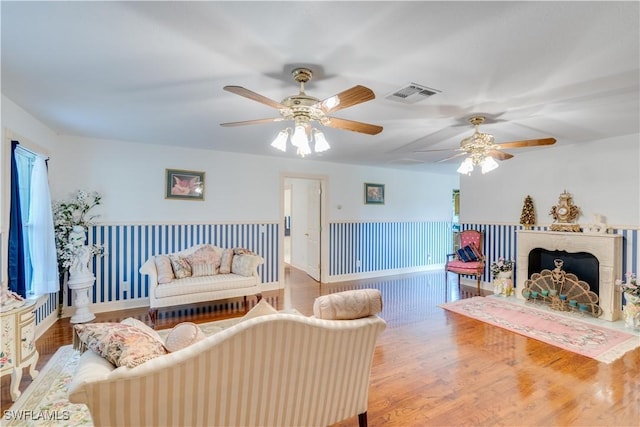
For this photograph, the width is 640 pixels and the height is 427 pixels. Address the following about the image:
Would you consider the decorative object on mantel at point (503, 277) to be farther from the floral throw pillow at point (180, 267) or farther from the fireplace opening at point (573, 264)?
the floral throw pillow at point (180, 267)

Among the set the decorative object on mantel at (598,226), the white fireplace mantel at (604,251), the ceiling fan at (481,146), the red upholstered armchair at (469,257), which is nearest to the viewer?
the ceiling fan at (481,146)

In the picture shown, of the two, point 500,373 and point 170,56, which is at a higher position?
point 170,56

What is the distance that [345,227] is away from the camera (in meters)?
6.33

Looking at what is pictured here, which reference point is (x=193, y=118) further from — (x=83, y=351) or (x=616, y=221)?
(x=616, y=221)

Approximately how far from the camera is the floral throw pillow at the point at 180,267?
412 cm

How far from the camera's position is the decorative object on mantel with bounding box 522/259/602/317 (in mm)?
4211

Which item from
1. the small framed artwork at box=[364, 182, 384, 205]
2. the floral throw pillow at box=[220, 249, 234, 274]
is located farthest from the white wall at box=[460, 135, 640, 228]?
the floral throw pillow at box=[220, 249, 234, 274]

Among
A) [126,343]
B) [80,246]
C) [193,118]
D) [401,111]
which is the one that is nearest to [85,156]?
[80,246]

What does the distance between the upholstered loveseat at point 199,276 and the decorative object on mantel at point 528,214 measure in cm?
431

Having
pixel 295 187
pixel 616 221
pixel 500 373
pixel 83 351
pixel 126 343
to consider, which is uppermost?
pixel 295 187

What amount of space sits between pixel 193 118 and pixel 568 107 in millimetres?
3710

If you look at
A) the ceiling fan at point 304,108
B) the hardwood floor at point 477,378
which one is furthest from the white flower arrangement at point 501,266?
the ceiling fan at point 304,108

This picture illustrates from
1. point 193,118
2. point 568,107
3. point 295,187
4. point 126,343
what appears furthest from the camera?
point 295,187

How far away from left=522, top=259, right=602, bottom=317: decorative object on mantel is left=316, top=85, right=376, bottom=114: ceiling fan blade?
438cm
